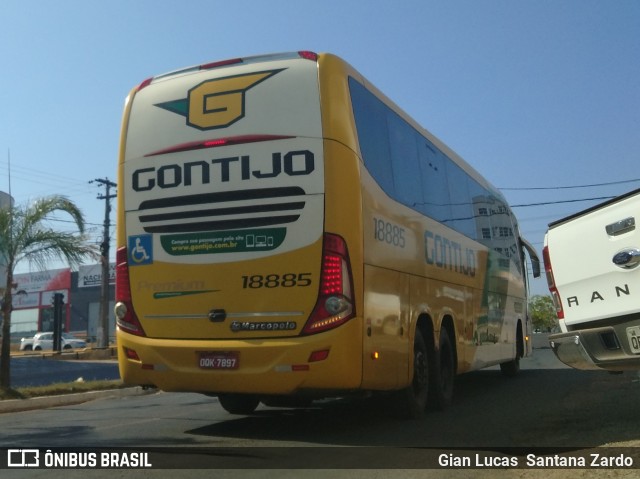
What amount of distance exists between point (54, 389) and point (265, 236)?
31.1ft

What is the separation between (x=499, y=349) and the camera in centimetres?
1336

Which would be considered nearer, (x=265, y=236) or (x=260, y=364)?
(x=260, y=364)

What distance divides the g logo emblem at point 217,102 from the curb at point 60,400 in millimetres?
5613

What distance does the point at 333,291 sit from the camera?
22.7ft

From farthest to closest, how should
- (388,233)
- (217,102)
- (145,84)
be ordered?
(145,84) < (388,233) < (217,102)

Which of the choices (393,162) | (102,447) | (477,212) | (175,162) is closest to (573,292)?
(393,162)

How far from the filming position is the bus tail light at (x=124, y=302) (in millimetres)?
7716

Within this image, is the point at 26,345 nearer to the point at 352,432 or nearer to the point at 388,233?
the point at 352,432

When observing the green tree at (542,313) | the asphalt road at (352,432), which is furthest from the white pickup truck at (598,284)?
the green tree at (542,313)

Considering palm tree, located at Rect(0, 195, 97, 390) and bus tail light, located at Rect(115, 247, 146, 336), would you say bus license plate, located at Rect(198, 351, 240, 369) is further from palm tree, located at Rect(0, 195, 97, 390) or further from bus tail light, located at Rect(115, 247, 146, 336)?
palm tree, located at Rect(0, 195, 97, 390)

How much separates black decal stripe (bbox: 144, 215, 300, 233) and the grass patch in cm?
779

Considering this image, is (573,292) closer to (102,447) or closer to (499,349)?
(102,447)

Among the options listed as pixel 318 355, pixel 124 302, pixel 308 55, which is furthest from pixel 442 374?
pixel 308 55

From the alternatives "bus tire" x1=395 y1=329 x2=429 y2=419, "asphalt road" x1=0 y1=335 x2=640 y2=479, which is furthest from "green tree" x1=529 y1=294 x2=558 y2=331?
"bus tire" x1=395 y1=329 x2=429 y2=419
